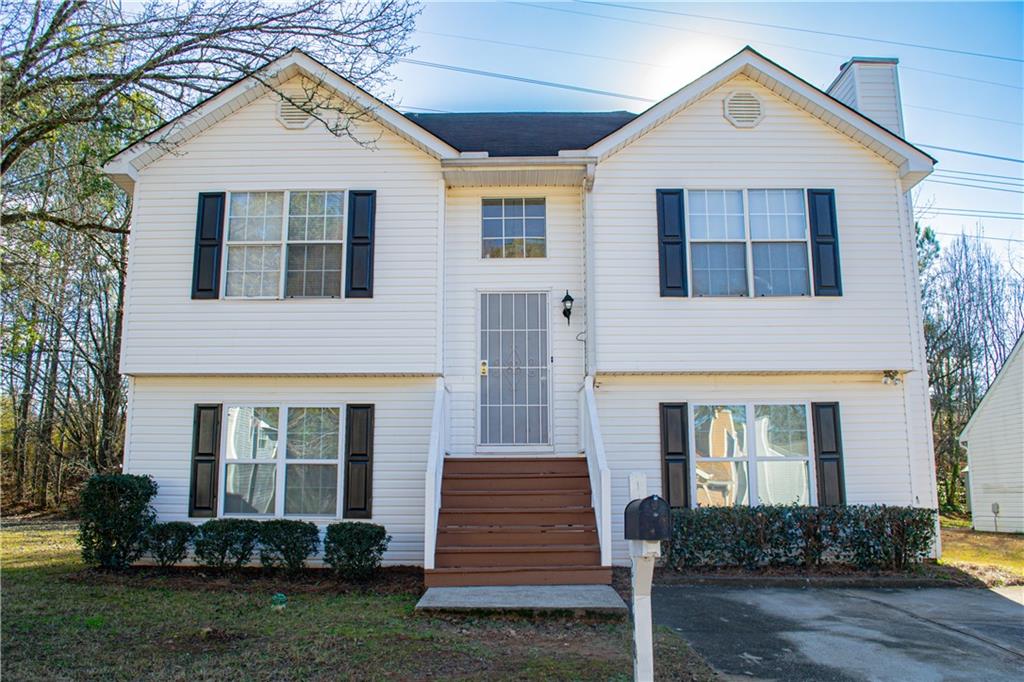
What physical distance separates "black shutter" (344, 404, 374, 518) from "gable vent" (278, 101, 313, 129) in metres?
4.05

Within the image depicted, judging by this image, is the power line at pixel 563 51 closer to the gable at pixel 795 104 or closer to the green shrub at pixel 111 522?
the gable at pixel 795 104

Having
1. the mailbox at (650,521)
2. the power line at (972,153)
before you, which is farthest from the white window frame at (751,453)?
the power line at (972,153)

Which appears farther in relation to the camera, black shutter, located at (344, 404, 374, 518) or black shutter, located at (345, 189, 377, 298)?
black shutter, located at (345, 189, 377, 298)

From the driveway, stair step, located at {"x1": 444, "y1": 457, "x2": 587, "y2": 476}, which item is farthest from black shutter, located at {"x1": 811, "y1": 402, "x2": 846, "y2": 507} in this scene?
stair step, located at {"x1": 444, "y1": 457, "x2": 587, "y2": 476}

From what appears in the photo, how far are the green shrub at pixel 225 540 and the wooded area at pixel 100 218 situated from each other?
4320 mm

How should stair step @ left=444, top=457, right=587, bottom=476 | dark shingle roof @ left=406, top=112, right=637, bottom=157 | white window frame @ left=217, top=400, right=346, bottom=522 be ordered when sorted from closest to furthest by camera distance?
stair step @ left=444, top=457, right=587, bottom=476 → white window frame @ left=217, top=400, right=346, bottom=522 → dark shingle roof @ left=406, top=112, right=637, bottom=157

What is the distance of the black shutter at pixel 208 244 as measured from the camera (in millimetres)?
9672

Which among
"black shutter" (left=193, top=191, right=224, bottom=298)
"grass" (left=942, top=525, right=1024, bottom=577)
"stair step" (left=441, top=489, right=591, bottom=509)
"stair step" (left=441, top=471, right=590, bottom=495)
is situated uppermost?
"black shutter" (left=193, top=191, right=224, bottom=298)

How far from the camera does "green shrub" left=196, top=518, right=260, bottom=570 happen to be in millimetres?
8625

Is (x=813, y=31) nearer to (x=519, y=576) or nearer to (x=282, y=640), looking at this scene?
(x=519, y=576)

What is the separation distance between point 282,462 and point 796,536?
6.68 meters

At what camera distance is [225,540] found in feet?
28.3

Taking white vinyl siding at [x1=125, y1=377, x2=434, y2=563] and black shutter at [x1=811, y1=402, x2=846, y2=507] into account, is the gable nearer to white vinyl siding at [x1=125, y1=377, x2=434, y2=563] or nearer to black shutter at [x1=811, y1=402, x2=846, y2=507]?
black shutter at [x1=811, y1=402, x2=846, y2=507]

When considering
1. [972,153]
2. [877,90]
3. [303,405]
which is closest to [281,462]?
[303,405]
